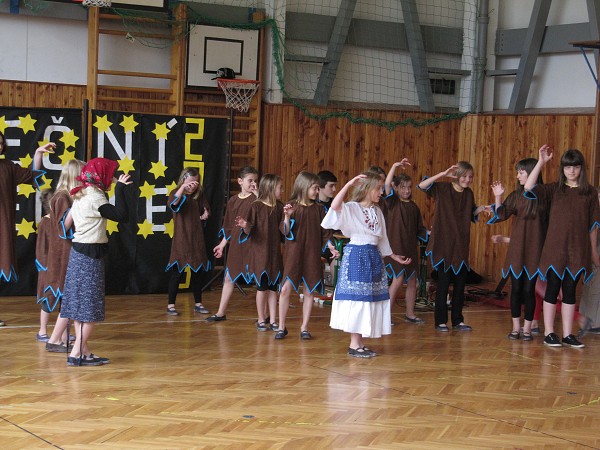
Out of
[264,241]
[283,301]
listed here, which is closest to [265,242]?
[264,241]

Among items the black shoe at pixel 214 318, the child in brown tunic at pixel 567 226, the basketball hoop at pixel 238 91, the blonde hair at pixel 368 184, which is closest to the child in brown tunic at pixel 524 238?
the child in brown tunic at pixel 567 226

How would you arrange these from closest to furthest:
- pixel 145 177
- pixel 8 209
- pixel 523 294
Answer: pixel 8 209 < pixel 523 294 < pixel 145 177

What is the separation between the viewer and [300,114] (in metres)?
10.5

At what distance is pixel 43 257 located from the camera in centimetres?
625

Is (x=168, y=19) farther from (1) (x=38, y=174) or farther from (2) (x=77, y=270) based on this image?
(2) (x=77, y=270)

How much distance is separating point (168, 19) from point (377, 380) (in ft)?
18.5

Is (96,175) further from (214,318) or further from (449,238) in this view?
Answer: (449,238)

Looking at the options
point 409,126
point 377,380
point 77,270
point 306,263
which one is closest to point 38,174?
point 77,270

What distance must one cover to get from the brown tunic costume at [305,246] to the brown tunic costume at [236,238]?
1.68ft

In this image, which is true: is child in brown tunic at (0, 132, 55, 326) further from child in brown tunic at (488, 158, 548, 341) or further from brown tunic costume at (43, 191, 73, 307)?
child in brown tunic at (488, 158, 548, 341)

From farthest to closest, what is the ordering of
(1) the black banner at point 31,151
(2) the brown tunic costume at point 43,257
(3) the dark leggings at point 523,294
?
(1) the black banner at point 31,151, (3) the dark leggings at point 523,294, (2) the brown tunic costume at point 43,257

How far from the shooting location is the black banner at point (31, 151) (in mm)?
8164

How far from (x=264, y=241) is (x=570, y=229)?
235 centimetres

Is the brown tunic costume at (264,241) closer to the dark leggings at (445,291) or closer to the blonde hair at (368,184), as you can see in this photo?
the blonde hair at (368,184)
